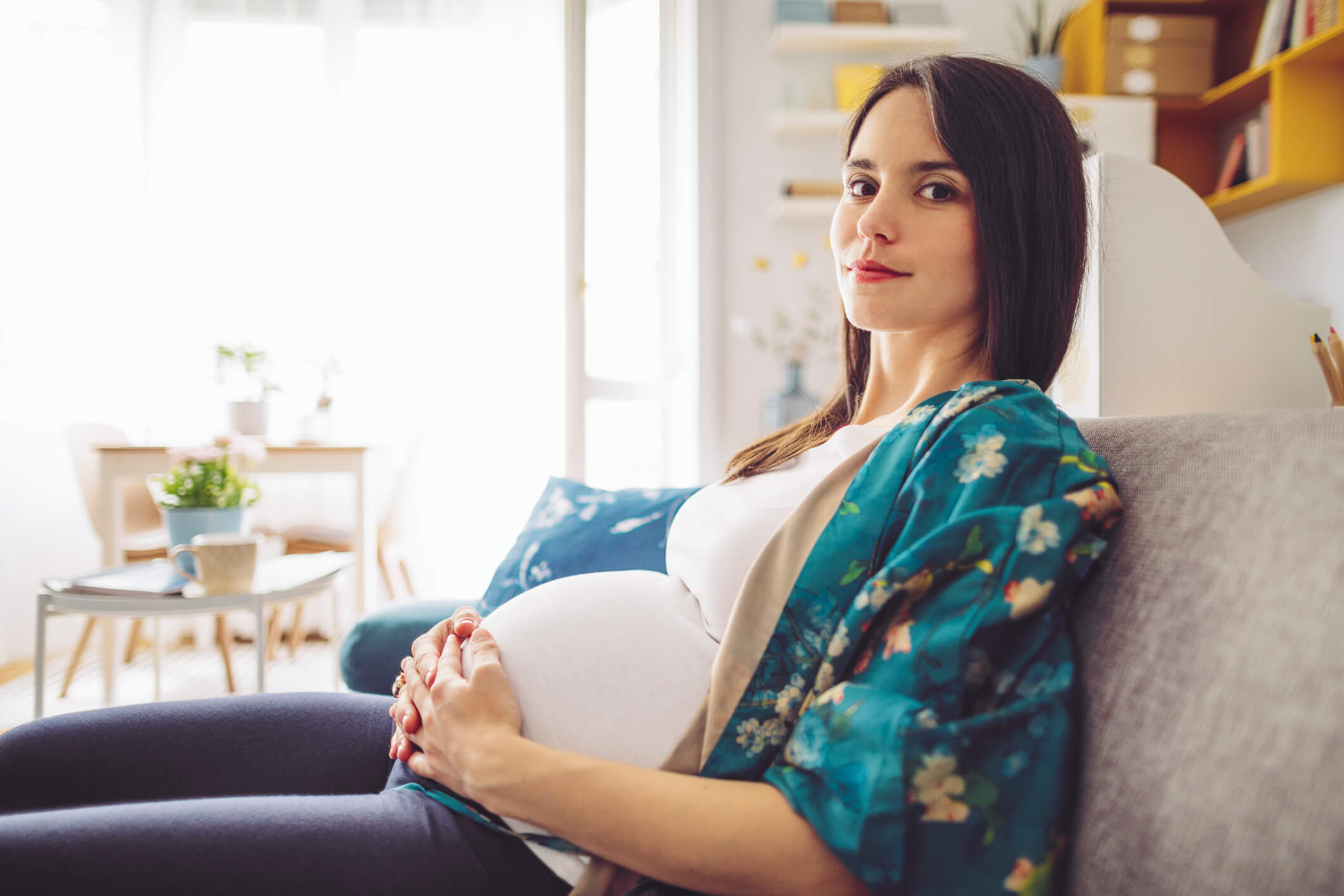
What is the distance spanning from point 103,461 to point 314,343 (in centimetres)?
128

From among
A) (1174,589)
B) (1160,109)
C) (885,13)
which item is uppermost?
(885,13)

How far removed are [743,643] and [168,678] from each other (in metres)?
2.86

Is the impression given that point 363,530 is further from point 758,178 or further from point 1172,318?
point 1172,318

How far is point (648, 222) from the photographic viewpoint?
9.37 feet

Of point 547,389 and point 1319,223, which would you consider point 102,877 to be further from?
point 1319,223

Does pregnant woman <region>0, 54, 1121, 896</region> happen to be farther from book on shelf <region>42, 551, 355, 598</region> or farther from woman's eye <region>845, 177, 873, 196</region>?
book on shelf <region>42, 551, 355, 598</region>

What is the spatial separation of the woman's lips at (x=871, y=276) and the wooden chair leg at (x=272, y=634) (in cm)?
282

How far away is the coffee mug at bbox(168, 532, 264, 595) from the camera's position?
155 cm

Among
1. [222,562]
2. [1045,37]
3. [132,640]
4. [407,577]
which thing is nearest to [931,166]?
[222,562]

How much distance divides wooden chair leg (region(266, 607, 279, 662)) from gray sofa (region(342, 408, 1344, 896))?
3.00 metres

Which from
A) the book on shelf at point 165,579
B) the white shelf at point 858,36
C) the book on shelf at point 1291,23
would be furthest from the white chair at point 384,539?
the book on shelf at point 1291,23

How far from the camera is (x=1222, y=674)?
1.44ft

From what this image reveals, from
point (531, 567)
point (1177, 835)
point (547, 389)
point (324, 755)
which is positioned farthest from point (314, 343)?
point (1177, 835)

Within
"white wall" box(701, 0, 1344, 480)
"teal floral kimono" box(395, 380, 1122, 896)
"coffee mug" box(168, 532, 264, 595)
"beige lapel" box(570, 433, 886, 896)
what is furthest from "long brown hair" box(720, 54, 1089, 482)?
"white wall" box(701, 0, 1344, 480)
